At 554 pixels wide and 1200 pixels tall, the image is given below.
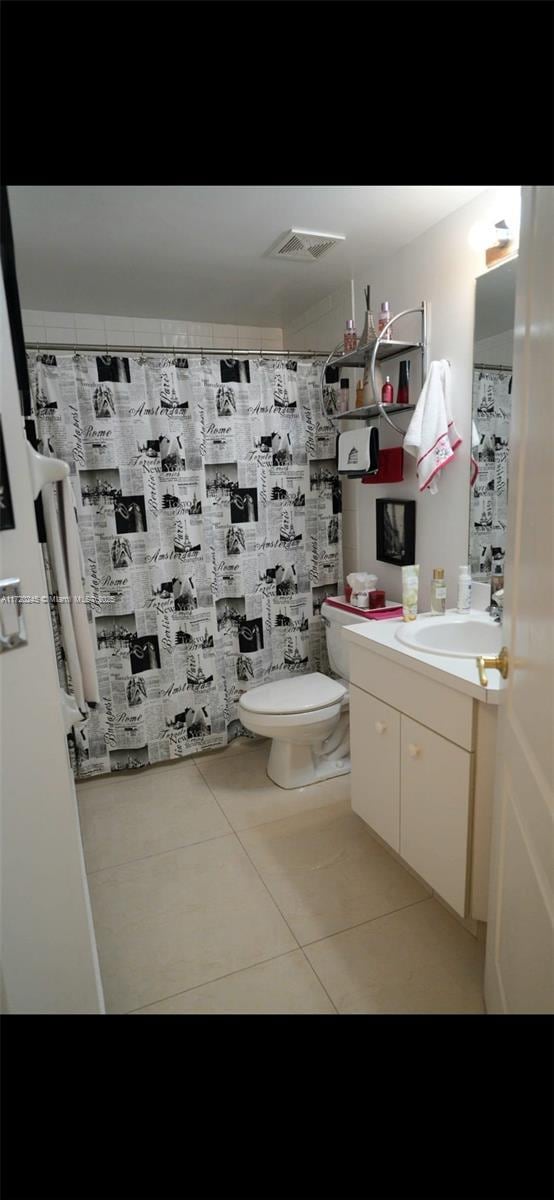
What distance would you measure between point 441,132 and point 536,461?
437 millimetres

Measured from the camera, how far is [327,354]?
8.73 ft

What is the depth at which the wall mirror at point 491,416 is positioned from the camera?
5.62 feet

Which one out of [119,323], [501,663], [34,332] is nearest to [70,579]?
[501,663]

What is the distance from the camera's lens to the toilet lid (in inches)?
86.7

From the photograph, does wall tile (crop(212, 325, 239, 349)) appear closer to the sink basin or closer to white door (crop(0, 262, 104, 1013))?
the sink basin

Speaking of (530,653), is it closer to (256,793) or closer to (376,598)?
(376,598)

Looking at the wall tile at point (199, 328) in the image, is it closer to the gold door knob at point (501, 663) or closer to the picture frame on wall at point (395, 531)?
the picture frame on wall at point (395, 531)

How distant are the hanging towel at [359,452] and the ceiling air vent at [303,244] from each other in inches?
27.6

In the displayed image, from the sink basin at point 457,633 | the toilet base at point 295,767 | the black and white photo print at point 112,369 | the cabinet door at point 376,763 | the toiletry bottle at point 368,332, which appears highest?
the toiletry bottle at point 368,332

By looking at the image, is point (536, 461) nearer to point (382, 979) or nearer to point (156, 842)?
point (382, 979)

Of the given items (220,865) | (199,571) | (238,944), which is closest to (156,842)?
(220,865)

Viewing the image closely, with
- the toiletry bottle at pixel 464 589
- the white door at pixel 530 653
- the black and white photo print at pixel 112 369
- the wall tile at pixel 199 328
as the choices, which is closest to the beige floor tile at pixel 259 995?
the white door at pixel 530 653

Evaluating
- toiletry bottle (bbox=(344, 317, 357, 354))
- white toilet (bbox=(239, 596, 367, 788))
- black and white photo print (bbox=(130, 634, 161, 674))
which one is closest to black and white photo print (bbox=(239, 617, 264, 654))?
white toilet (bbox=(239, 596, 367, 788))

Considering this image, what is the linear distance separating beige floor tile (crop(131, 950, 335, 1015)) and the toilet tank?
1.23m
